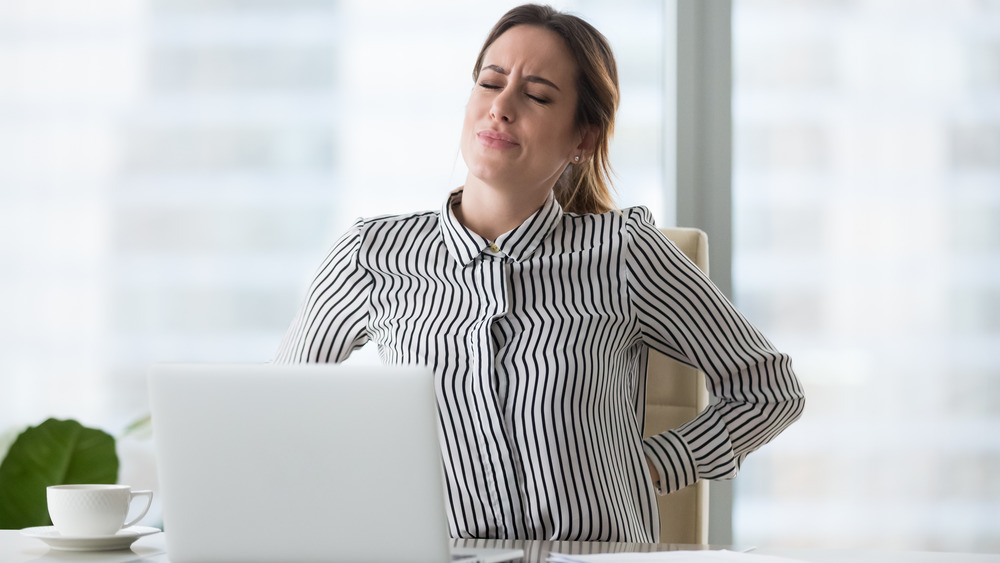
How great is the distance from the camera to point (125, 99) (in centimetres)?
215

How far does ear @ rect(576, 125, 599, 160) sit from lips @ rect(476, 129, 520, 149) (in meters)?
0.15

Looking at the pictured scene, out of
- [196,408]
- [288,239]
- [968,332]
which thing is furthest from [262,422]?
[968,332]

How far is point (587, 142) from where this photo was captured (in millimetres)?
1526

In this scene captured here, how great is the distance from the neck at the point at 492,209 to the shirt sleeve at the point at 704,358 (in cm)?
16

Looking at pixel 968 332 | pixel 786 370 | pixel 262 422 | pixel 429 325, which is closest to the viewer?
pixel 262 422

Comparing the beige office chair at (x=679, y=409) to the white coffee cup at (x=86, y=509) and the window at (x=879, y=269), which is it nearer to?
the window at (x=879, y=269)

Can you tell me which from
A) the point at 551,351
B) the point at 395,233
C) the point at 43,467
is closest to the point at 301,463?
the point at 551,351

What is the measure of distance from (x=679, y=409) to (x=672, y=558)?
0.71 meters

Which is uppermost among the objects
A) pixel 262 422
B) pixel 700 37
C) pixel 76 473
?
pixel 700 37

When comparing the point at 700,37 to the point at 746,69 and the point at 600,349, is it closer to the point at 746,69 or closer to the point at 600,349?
the point at 746,69

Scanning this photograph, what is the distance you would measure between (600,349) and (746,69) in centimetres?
103

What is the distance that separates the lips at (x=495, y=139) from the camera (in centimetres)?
139

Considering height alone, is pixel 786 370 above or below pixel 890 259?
Answer: below

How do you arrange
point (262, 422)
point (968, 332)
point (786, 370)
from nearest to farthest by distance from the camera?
1. point (262, 422)
2. point (786, 370)
3. point (968, 332)
